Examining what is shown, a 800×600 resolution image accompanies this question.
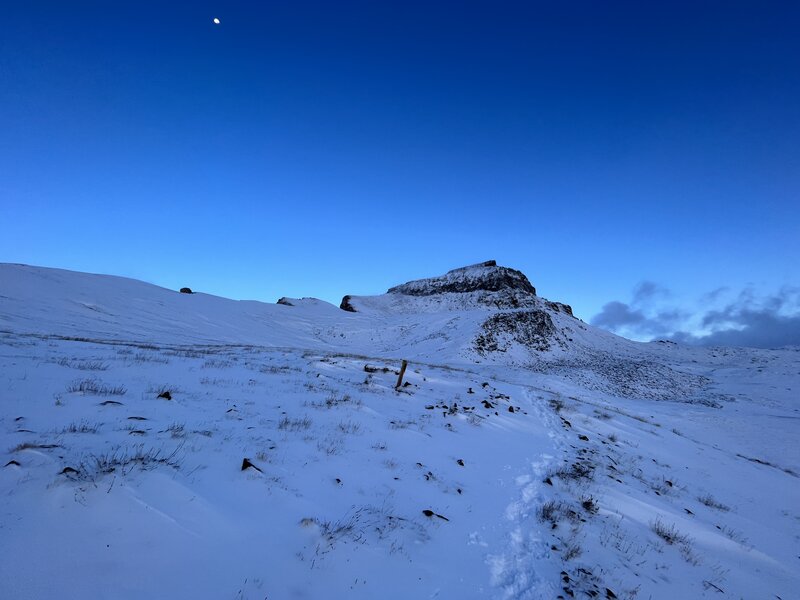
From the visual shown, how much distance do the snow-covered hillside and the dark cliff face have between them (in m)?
55.6

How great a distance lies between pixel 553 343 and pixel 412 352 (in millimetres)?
16941

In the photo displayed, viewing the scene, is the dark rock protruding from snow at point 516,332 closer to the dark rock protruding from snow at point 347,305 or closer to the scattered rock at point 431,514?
the scattered rock at point 431,514

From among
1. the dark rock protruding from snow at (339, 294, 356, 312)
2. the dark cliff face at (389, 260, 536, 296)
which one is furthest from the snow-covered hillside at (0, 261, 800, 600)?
the dark cliff face at (389, 260, 536, 296)

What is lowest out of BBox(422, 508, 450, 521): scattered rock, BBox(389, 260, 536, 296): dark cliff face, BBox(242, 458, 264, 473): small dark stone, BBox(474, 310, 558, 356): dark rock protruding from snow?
BBox(422, 508, 450, 521): scattered rock

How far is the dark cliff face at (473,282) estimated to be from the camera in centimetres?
7275

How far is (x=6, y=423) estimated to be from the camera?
17.6 feet

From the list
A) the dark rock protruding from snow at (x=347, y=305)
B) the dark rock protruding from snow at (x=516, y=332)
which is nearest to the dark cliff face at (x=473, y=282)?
the dark rock protruding from snow at (x=347, y=305)

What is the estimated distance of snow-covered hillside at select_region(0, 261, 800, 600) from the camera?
3.35 metres

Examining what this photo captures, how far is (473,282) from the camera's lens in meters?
74.1

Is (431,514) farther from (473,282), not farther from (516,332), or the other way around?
(473,282)

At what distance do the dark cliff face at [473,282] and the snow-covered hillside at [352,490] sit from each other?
55.6 m

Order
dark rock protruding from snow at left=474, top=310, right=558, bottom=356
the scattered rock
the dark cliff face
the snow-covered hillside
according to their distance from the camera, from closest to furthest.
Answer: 1. the snow-covered hillside
2. the scattered rock
3. dark rock protruding from snow at left=474, top=310, right=558, bottom=356
4. the dark cliff face

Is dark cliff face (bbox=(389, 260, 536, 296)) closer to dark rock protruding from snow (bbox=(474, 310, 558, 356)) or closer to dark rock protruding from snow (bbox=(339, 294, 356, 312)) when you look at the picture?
dark rock protruding from snow (bbox=(339, 294, 356, 312))

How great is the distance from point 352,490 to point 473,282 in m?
70.7
